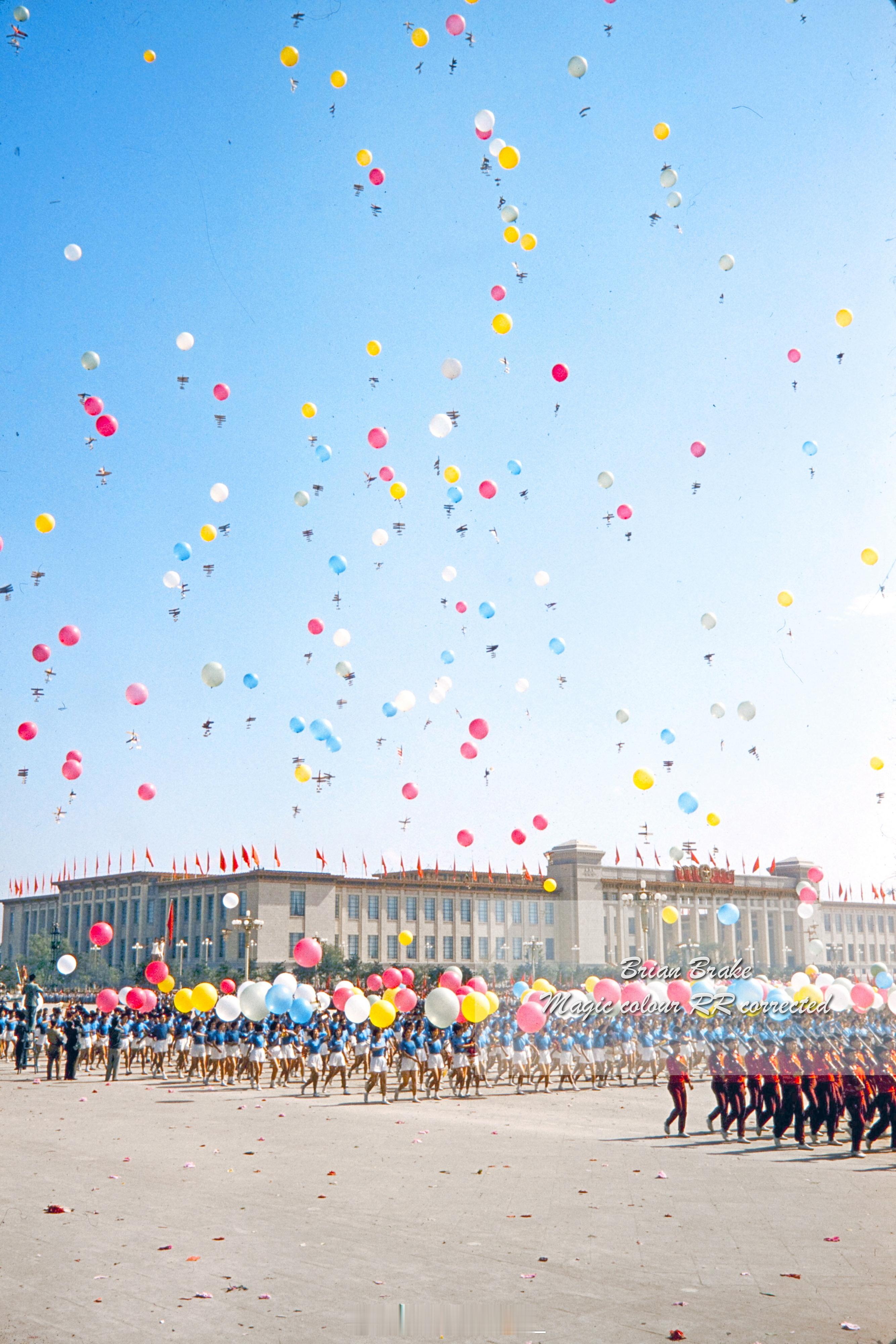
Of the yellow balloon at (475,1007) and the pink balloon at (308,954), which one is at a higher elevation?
the pink balloon at (308,954)

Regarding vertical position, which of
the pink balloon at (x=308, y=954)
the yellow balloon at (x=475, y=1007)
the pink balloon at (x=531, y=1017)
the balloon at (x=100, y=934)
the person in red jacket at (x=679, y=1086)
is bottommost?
the person in red jacket at (x=679, y=1086)

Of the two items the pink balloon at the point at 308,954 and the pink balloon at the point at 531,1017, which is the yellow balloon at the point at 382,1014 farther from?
the pink balloon at the point at 531,1017

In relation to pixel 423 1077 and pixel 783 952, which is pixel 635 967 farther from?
pixel 783 952

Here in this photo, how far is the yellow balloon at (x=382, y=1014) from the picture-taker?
2112cm

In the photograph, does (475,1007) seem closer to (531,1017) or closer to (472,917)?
(531,1017)

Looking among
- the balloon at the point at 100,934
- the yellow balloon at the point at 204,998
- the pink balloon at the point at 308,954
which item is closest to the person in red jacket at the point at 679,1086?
the pink balloon at the point at 308,954

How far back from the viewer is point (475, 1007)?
19594mm

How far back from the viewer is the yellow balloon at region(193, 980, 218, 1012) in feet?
78.9

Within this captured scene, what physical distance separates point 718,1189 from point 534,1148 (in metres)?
3.79

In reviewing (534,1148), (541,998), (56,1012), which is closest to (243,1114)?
(534,1148)

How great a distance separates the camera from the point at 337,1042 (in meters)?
24.0

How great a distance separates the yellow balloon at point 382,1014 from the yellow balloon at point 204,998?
4.47 metres

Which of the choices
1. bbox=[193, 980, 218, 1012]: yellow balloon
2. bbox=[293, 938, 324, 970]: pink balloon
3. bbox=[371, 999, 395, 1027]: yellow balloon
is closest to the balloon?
bbox=[193, 980, 218, 1012]: yellow balloon

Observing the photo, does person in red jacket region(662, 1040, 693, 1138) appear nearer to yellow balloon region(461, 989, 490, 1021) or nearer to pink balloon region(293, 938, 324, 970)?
yellow balloon region(461, 989, 490, 1021)
